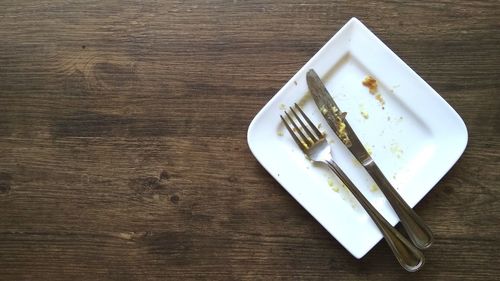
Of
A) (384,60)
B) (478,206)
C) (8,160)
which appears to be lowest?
(478,206)

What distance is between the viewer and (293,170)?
3.66 ft

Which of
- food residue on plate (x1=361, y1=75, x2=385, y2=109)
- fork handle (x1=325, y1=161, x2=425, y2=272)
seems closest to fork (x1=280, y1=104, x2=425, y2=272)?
fork handle (x1=325, y1=161, x2=425, y2=272)

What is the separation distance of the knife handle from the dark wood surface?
6 centimetres

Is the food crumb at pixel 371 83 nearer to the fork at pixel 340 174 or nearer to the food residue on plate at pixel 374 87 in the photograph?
the food residue on plate at pixel 374 87

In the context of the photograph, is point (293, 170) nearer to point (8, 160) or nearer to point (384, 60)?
point (384, 60)

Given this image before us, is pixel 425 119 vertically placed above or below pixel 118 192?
above

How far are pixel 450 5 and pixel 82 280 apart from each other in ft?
3.24

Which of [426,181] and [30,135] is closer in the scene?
[426,181]

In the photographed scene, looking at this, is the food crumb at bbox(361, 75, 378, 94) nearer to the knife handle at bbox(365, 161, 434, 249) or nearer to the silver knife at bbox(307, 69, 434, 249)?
the silver knife at bbox(307, 69, 434, 249)

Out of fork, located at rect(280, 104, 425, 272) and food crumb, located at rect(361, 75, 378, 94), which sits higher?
food crumb, located at rect(361, 75, 378, 94)

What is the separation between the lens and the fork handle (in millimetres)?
1055

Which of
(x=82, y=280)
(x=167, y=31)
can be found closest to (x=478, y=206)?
(x=167, y=31)

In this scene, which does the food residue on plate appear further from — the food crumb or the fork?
the fork

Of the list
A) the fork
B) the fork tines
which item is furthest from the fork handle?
the fork tines
